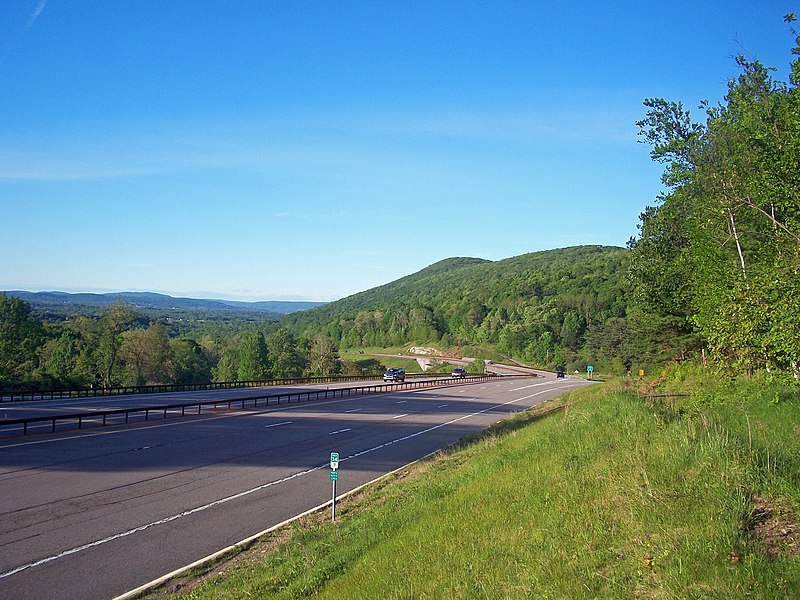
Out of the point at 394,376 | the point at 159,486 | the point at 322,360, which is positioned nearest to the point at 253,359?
the point at 322,360

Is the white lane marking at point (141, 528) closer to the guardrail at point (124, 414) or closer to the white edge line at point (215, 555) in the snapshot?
the white edge line at point (215, 555)

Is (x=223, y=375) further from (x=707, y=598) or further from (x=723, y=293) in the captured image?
(x=707, y=598)

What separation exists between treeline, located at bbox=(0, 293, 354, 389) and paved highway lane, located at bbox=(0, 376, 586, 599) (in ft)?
130

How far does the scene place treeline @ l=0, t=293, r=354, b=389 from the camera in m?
72.9

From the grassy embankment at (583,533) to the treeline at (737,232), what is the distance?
8.48ft

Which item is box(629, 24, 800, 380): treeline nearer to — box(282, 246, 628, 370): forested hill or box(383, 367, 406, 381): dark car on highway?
box(383, 367, 406, 381): dark car on highway

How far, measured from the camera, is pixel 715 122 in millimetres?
24531

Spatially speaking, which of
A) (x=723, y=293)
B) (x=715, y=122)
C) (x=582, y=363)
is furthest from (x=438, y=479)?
(x=582, y=363)

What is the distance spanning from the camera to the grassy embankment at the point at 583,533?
5910 millimetres

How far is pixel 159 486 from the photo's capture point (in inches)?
628

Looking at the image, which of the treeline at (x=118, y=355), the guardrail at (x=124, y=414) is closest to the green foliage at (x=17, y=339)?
the treeline at (x=118, y=355)

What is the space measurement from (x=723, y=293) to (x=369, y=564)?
38.5ft

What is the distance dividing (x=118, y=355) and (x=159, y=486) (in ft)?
256

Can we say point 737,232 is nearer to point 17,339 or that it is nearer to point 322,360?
point 17,339
